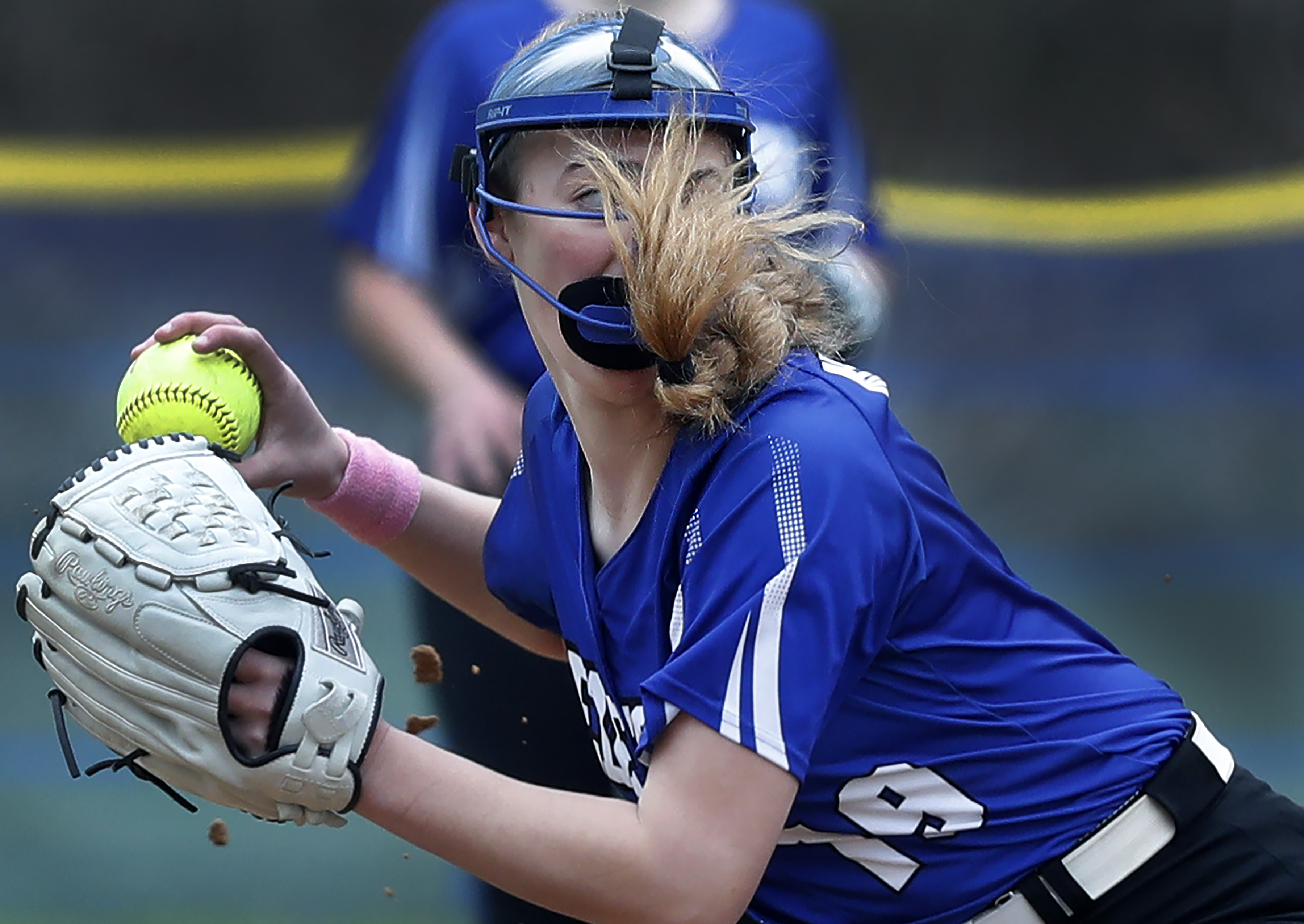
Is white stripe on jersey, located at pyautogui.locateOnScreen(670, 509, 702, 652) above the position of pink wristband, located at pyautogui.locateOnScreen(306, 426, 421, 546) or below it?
above

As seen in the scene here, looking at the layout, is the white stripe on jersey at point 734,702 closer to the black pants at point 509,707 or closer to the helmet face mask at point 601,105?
the helmet face mask at point 601,105

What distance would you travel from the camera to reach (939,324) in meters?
3.49

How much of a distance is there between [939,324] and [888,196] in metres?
0.36

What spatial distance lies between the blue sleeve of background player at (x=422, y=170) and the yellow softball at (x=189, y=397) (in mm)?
654

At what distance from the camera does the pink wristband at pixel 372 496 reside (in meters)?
1.68

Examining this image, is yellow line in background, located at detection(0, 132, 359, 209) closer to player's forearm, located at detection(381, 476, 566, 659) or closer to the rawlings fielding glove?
player's forearm, located at detection(381, 476, 566, 659)

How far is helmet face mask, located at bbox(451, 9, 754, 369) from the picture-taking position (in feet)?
4.12

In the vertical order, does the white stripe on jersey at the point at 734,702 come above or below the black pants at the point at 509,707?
above

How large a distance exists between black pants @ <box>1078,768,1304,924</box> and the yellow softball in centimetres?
102

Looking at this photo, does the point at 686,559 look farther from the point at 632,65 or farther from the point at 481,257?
the point at 481,257

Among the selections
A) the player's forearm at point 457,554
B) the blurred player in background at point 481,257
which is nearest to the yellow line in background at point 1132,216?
the blurred player in background at point 481,257

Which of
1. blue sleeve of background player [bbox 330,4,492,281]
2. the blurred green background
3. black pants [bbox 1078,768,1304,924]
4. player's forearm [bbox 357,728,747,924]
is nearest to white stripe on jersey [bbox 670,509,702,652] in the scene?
player's forearm [bbox 357,728,747,924]

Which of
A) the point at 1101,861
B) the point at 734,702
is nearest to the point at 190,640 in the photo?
the point at 734,702

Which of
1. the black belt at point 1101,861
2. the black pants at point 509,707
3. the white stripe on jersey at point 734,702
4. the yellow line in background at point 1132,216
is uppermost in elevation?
the yellow line in background at point 1132,216
